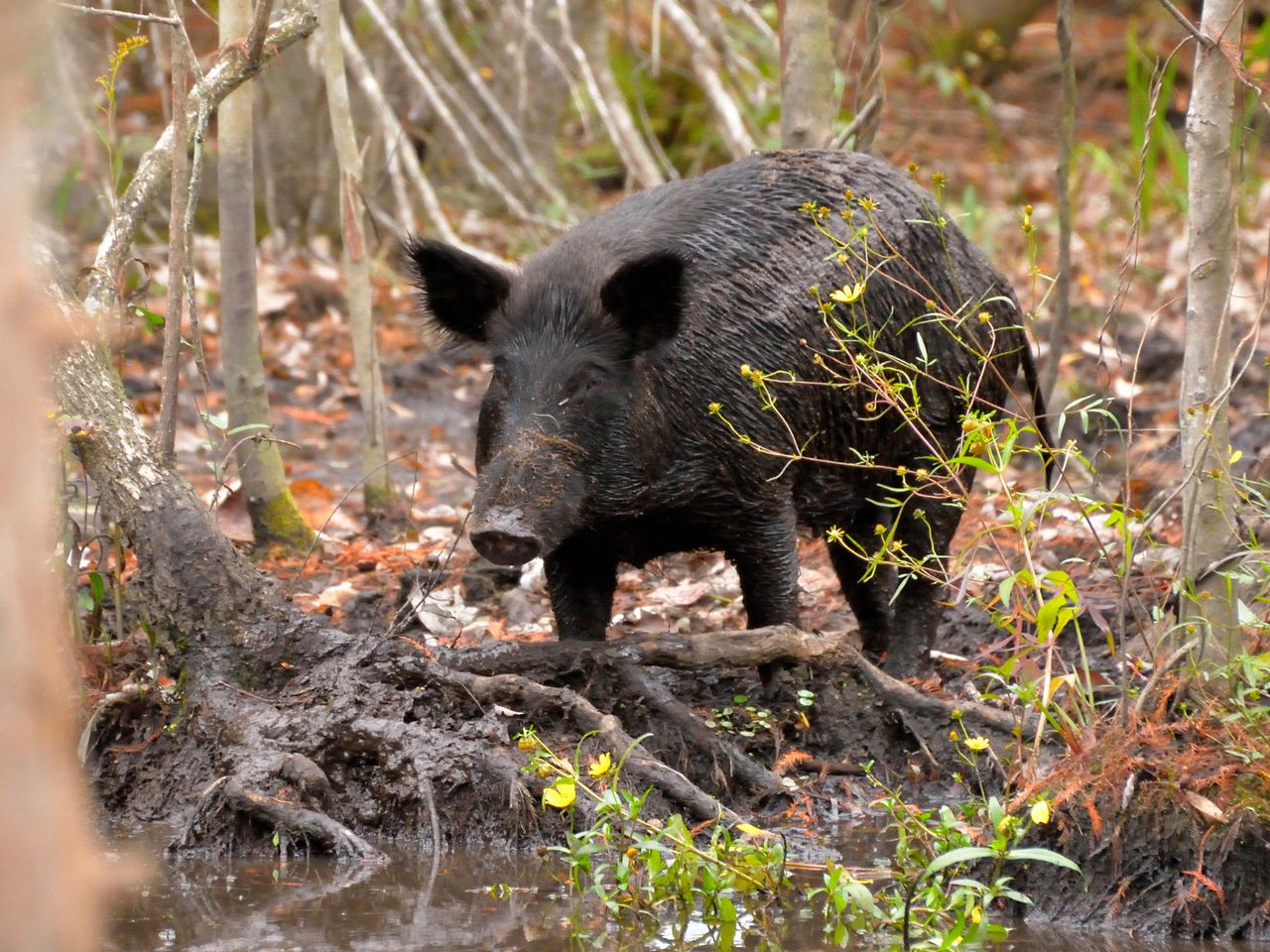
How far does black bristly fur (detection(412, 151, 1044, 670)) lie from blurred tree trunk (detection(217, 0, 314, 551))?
1038mm

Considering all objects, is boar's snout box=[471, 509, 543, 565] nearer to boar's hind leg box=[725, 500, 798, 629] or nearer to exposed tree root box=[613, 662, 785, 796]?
exposed tree root box=[613, 662, 785, 796]

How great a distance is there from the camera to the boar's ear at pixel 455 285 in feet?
16.7

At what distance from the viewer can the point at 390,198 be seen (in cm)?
1098

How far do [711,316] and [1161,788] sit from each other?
216 cm

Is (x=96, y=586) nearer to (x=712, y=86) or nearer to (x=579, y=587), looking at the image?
(x=579, y=587)

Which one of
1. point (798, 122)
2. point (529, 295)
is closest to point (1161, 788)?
point (529, 295)

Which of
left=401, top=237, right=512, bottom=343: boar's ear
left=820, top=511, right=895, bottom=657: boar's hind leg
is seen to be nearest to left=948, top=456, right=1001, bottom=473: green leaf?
left=401, top=237, right=512, bottom=343: boar's ear

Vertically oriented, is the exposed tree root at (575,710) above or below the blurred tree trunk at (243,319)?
below

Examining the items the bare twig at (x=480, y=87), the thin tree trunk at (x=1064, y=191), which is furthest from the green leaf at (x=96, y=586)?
the bare twig at (x=480, y=87)

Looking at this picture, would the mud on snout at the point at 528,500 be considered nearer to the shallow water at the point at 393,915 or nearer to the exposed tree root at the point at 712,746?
the exposed tree root at the point at 712,746

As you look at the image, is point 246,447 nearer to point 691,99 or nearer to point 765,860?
point 765,860

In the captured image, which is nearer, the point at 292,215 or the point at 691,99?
the point at 292,215

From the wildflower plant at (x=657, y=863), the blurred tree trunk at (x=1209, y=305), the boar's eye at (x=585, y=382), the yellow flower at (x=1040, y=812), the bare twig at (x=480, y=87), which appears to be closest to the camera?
the yellow flower at (x=1040, y=812)

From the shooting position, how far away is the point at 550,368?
16.2 feet
